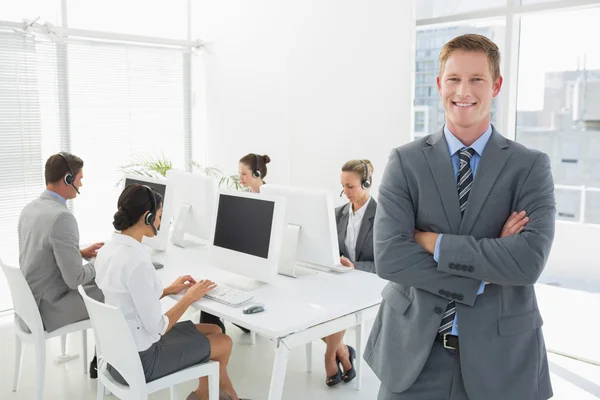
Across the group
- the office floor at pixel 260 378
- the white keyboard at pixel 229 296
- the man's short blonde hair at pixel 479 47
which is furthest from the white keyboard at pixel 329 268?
the man's short blonde hair at pixel 479 47

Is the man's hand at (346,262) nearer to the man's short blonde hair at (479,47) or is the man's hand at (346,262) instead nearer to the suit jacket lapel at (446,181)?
the suit jacket lapel at (446,181)

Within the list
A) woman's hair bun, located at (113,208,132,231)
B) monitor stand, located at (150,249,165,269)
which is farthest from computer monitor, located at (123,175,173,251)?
woman's hair bun, located at (113,208,132,231)

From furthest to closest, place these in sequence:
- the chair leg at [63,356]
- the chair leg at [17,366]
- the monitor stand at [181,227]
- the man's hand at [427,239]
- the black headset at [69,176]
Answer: the monitor stand at [181,227] < the chair leg at [63,356] < the chair leg at [17,366] < the black headset at [69,176] < the man's hand at [427,239]

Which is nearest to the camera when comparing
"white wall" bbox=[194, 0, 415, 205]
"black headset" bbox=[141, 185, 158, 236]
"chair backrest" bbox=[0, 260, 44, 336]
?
"black headset" bbox=[141, 185, 158, 236]

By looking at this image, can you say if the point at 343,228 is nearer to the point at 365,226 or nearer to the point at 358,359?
the point at 365,226

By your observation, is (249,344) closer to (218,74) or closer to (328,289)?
(328,289)

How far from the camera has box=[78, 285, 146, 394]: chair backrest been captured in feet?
7.98

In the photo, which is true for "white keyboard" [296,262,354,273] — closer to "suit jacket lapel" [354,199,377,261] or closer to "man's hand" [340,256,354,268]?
"man's hand" [340,256,354,268]

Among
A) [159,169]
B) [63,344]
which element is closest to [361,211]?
[63,344]

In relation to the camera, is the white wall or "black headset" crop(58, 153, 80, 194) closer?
"black headset" crop(58, 153, 80, 194)

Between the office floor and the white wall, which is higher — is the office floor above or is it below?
below

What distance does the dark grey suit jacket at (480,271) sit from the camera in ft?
5.36

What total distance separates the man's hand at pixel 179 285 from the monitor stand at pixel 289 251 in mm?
535

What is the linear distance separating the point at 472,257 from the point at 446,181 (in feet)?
0.72
